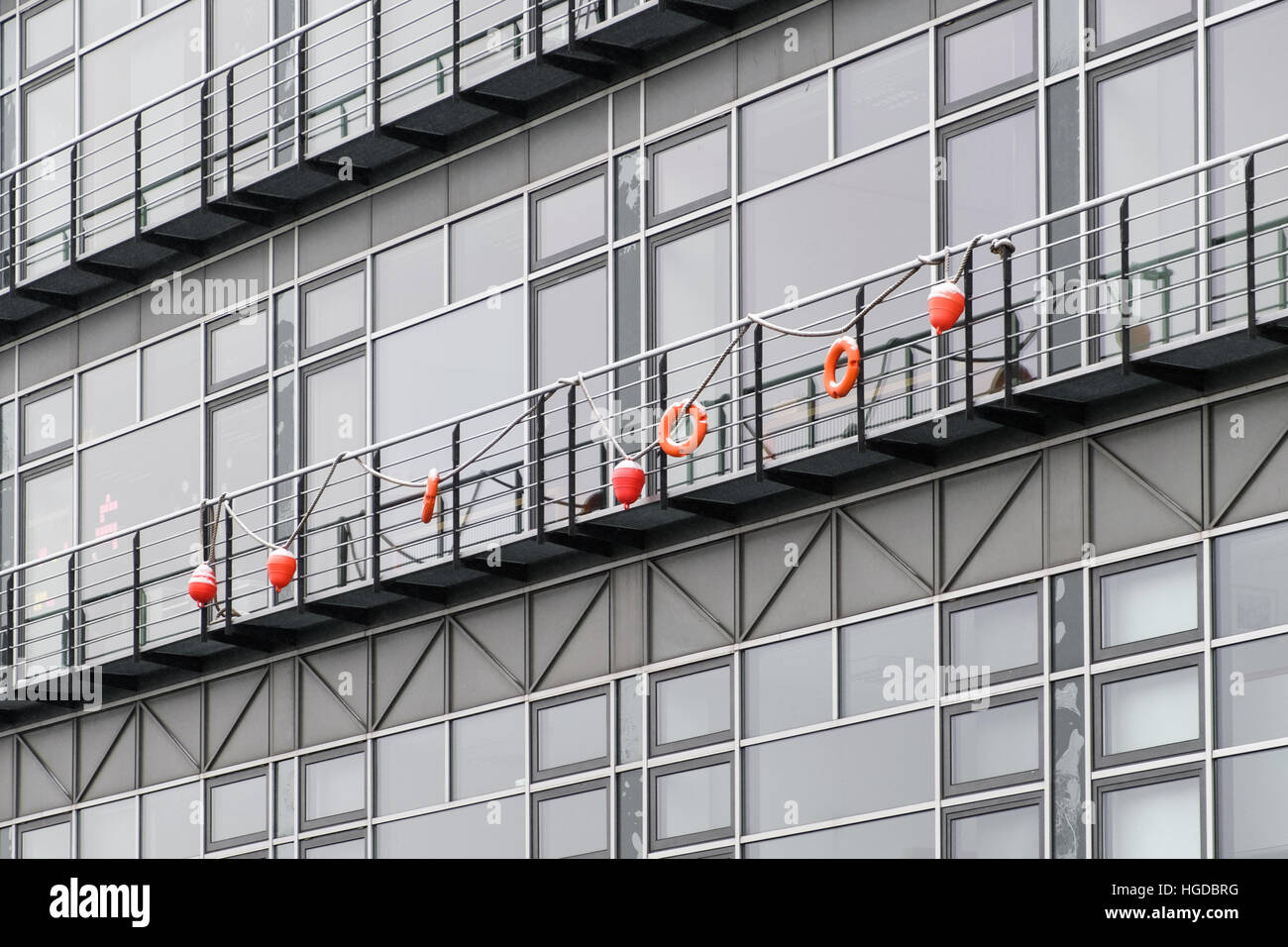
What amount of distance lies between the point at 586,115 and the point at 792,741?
7.25 meters

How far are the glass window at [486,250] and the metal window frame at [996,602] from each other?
7.12 m

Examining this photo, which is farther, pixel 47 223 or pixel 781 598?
pixel 47 223

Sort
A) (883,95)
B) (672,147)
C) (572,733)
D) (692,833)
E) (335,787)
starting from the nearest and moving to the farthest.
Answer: (883,95), (692,833), (572,733), (672,147), (335,787)

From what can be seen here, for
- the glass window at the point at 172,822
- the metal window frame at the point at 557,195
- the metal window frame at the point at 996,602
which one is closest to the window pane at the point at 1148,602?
the metal window frame at the point at 996,602

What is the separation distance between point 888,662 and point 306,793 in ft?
26.8

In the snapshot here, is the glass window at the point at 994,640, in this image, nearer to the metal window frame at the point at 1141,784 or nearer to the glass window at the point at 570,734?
the metal window frame at the point at 1141,784

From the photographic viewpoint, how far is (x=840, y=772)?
74.8 ft

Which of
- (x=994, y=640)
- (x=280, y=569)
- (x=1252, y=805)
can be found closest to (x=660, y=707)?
(x=994, y=640)

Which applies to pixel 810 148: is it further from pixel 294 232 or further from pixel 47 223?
pixel 47 223

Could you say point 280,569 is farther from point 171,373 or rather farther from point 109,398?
point 109,398

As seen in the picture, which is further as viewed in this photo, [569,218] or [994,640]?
[569,218]
